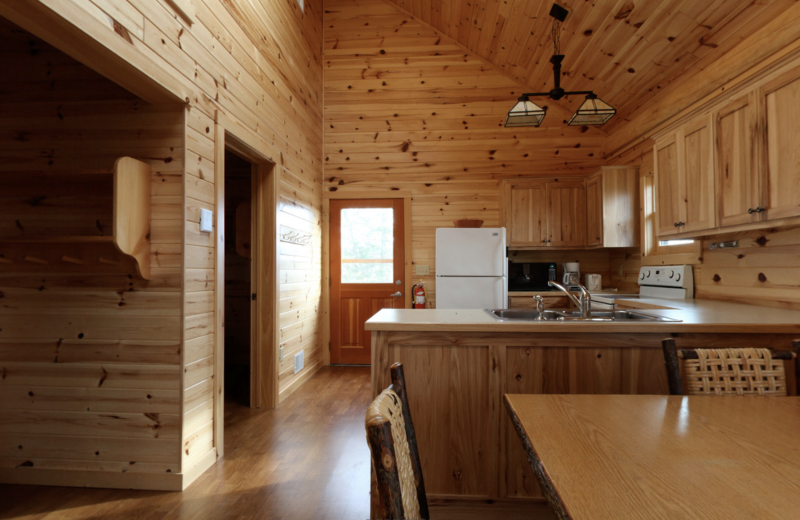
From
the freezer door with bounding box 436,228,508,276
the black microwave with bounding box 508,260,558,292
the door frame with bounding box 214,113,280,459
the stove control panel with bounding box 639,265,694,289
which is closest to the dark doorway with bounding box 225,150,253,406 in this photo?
the door frame with bounding box 214,113,280,459

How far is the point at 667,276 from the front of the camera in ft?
11.4

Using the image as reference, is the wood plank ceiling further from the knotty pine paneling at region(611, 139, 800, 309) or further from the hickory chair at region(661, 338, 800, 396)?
the hickory chair at region(661, 338, 800, 396)

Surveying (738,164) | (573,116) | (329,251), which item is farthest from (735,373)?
(329,251)

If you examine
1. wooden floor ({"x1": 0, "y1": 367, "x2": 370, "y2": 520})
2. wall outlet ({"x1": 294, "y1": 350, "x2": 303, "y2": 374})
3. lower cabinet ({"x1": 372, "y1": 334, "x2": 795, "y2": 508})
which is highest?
lower cabinet ({"x1": 372, "y1": 334, "x2": 795, "y2": 508})

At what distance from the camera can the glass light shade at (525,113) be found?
298cm

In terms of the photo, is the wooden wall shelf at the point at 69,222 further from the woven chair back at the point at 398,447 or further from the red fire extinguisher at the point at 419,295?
the red fire extinguisher at the point at 419,295

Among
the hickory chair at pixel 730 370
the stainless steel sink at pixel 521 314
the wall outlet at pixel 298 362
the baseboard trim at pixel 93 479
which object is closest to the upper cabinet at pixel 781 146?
the hickory chair at pixel 730 370

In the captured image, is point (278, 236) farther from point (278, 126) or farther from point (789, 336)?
point (789, 336)

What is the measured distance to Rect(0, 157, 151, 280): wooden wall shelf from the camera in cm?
208

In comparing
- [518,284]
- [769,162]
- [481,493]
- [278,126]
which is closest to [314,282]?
[278,126]

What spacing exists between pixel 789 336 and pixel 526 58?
3451 millimetres

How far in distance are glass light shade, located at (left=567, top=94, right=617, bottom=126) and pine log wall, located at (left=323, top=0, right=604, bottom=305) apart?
184 centimetres

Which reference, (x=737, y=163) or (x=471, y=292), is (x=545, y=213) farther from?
(x=737, y=163)

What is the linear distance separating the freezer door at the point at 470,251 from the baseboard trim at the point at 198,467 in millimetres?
2588
